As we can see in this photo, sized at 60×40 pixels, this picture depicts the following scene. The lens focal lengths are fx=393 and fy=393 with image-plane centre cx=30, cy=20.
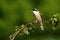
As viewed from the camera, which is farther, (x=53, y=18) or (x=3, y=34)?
(x=3, y=34)

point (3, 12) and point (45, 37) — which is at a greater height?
point (3, 12)

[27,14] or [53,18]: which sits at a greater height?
[27,14]

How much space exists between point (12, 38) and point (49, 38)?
11.7 ft

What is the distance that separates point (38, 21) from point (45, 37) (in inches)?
146

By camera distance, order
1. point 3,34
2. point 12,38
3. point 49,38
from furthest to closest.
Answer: point 3,34 < point 49,38 < point 12,38

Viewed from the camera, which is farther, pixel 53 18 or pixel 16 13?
pixel 16 13

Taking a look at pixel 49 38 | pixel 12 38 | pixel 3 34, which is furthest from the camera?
pixel 3 34

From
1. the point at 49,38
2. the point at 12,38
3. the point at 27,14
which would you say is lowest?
the point at 12,38

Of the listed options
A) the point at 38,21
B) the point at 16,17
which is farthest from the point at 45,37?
the point at 38,21

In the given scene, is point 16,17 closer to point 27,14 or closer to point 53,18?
point 27,14

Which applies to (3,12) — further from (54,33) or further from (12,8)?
(54,33)

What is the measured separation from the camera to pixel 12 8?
6535mm

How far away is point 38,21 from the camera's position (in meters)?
2.62

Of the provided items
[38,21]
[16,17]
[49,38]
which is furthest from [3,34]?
[38,21]
